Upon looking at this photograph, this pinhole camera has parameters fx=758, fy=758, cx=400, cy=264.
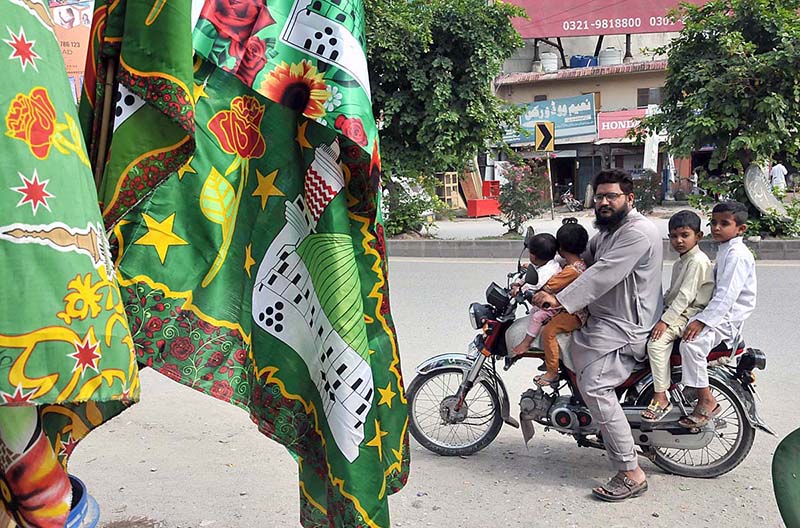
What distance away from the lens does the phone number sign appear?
86.0 feet

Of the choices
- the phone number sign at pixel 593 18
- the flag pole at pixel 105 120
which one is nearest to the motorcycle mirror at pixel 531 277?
the flag pole at pixel 105 120

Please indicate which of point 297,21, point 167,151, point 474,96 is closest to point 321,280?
point 167,151

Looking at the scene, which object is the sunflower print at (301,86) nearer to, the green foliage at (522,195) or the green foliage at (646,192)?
the green foliage at (522,195)

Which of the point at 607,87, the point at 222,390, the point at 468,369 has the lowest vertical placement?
the point at 468,369

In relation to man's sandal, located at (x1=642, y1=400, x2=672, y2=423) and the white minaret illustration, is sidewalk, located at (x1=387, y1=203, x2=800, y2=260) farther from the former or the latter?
the white minaret illustration

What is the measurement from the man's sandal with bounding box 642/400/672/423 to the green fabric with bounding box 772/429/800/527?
215 centimetres

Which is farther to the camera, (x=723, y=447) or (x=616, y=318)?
(x=723, y=447)

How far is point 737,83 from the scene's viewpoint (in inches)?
400

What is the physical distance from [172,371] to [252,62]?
0.66 meters

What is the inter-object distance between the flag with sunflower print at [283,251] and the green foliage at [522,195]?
39.4ft

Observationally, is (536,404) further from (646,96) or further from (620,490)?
(646,96)

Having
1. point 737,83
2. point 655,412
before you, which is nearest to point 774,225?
point 737,83

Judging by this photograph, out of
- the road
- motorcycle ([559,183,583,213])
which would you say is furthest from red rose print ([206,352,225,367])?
motorcycle ([559,183,583,213])

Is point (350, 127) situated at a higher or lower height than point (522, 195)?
higher
